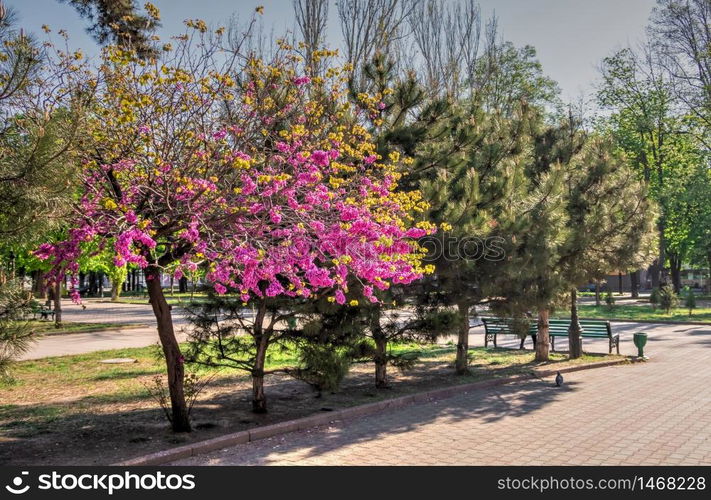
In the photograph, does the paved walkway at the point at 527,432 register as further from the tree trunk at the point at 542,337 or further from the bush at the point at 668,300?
the bush at the point at 668,300

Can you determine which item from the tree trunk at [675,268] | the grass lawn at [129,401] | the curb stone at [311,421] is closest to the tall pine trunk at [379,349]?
the grass lawn at [129,401]

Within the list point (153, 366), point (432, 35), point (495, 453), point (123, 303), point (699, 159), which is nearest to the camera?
point (495, 453)

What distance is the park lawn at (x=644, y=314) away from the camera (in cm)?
2977

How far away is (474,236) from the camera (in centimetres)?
1146

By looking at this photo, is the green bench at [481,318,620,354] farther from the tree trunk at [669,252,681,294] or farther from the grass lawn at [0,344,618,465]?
the tree trunk at [669,252,681,294]

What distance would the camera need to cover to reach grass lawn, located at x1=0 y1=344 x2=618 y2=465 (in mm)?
8133

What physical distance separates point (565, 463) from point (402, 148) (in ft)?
22.0

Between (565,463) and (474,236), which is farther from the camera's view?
(474,236)

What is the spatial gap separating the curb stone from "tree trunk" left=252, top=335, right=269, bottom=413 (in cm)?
91

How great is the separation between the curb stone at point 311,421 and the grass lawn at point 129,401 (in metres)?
0.34

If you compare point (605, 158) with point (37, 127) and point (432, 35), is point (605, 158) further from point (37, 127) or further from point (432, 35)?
point (432, 35)

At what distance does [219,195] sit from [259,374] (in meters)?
3.37

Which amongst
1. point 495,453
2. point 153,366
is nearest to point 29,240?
point 495,453
